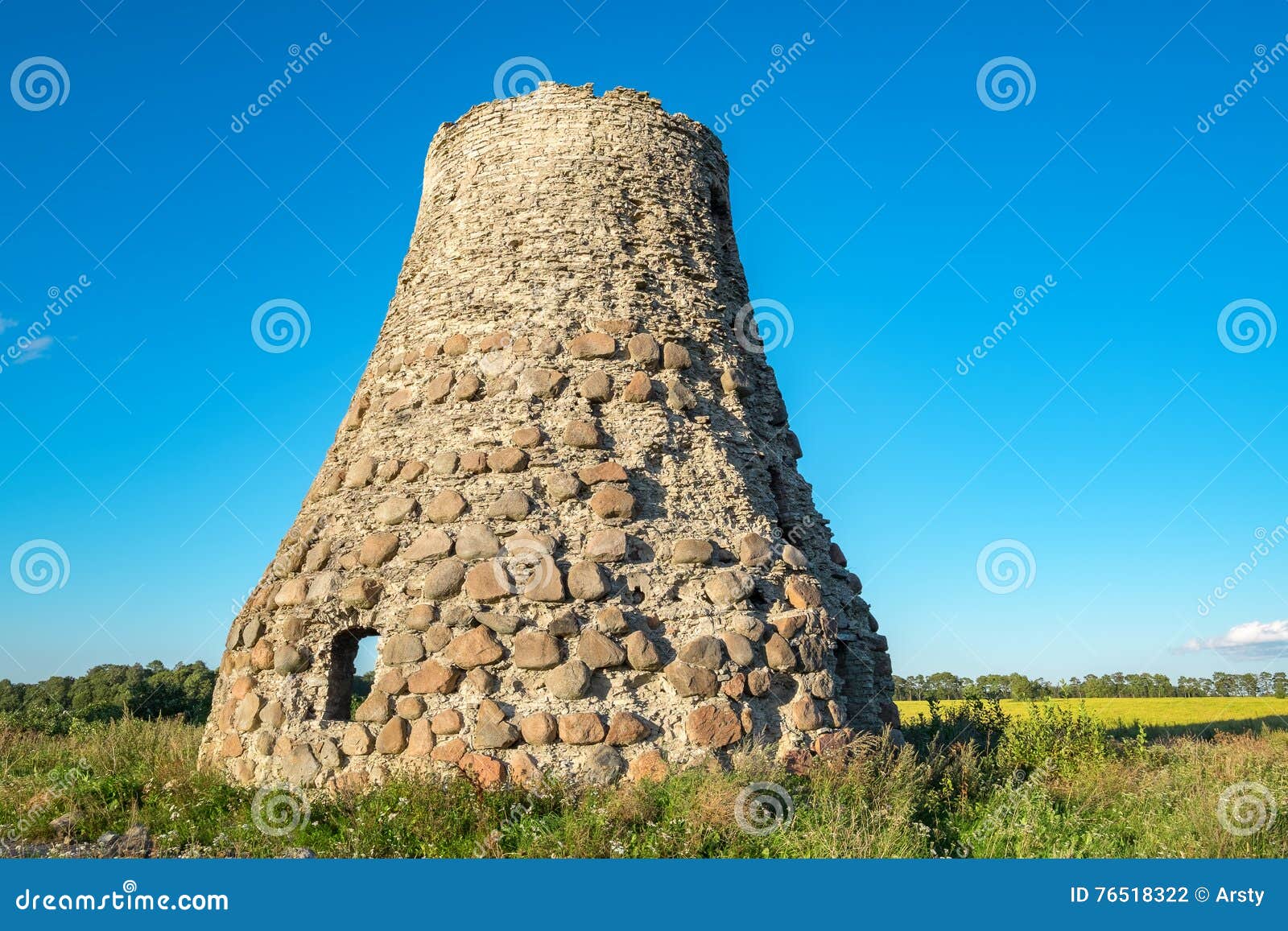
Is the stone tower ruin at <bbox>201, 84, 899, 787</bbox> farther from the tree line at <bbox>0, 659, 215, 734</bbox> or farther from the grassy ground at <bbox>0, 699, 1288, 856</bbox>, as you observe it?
the tree line at <bbox>0, 659, 215, 734</bbox>

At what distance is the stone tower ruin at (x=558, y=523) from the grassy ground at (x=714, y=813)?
35cm

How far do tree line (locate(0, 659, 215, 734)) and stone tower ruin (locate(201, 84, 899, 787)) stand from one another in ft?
26.9

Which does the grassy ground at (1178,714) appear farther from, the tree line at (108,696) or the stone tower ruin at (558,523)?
the tree line at (108,696)

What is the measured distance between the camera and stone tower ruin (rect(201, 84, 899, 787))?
6.27 metres

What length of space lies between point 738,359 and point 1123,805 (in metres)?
4.90

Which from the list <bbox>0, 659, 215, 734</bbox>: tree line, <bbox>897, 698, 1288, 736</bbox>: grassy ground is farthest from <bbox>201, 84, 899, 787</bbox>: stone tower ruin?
<bbox>0, 659, 215, 734</bbox>: tree line

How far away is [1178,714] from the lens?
21.7m

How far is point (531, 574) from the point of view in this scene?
6.58 metres

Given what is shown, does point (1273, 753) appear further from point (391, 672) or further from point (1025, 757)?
point (391, 672)

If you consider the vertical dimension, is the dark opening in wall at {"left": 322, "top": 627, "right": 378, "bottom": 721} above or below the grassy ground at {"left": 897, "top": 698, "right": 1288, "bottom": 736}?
above

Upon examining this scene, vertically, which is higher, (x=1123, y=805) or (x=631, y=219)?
(x=631, y=219)

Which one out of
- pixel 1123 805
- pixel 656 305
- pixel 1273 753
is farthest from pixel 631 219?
pixel 1273 753

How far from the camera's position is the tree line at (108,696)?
1470 centimetres

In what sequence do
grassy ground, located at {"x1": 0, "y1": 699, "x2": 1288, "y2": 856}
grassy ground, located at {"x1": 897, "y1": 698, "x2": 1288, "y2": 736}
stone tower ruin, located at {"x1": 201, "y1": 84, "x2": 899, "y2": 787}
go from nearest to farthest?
grassy ground, located at {"x1": 0, "y1": 699, "x2": 1288, "y2": 856} → stone tower ruin, located at {"x1": 201, "y1": 84, "x2": 899, "y2": 787} → grassy ground, located at {"x1": 897, "y1": 698, "x2": 1288, "y2": 736}
